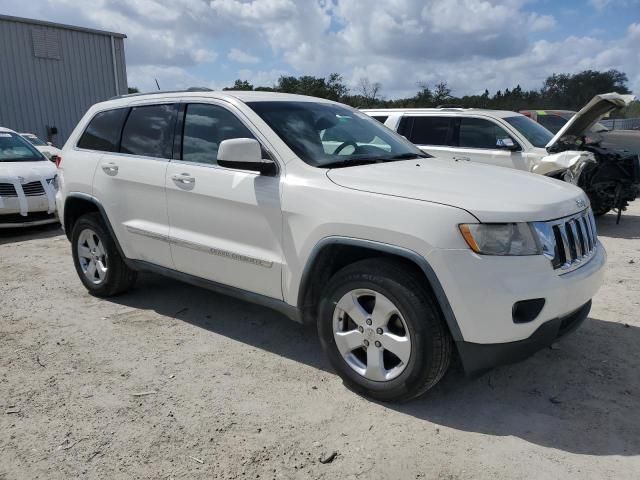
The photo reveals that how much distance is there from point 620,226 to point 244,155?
739cm

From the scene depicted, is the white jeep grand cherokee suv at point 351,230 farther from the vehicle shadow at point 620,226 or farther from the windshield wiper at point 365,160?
the vehicle shadow at point 620,226

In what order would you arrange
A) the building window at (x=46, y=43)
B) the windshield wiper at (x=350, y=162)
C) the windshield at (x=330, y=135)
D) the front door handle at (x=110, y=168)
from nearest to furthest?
the windshield wiper at (x=350, y=162) < the windshield at (x=330, y=135) < the front door handle at (x=110, y=168) < the building window at (x=46, y=43)

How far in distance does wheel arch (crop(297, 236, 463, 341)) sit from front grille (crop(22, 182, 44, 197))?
6.54m

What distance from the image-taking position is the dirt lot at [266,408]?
2736 millimetres

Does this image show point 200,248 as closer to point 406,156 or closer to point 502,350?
point 406,156

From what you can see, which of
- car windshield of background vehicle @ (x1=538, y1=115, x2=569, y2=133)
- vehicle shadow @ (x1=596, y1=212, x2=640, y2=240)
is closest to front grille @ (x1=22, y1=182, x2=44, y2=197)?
vehicle shadow @ (x1=596, y1=212, x2=640, y2=240)

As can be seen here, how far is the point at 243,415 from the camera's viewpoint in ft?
10.4

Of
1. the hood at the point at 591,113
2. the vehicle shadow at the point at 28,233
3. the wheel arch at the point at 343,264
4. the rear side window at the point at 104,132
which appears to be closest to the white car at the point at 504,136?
the hood at the point at 591,113

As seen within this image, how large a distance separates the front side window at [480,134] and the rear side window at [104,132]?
5.73 meters

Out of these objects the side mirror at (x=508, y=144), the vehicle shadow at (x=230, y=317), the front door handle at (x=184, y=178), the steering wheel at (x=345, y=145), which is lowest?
the vehicle shadow at (x=230, y=317)

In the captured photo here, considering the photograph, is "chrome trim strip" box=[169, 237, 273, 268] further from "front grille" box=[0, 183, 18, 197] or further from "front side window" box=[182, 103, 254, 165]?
"front grille" box=[0, 183, 18, 197]

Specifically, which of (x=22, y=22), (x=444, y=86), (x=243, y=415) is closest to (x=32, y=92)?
(x=22, y=22)

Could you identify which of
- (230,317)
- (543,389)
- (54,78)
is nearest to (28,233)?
(230,317)

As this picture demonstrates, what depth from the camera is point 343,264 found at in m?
3.49
